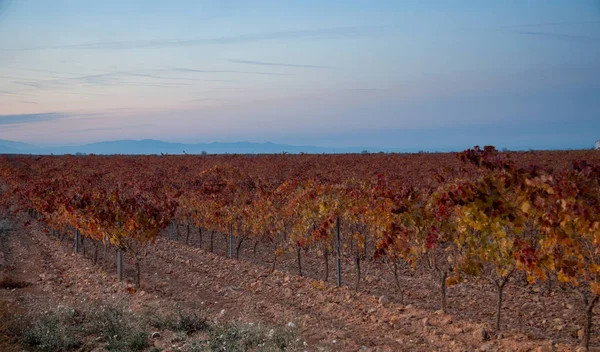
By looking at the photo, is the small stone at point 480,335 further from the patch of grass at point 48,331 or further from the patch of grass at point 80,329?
the patch of grass at point 48,331

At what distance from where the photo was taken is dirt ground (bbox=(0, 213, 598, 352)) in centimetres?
661

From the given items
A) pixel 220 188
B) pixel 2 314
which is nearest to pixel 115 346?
pixel 2 314

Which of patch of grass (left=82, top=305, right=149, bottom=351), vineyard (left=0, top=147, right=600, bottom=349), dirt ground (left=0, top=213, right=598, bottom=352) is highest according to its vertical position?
vineyard (left=0, top=147, right=600, bottom=349)

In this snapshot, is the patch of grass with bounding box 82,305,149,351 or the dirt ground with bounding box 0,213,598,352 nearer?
the patch of grass with bounding box 82,305,149,351

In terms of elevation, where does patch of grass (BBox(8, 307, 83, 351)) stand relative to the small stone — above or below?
below

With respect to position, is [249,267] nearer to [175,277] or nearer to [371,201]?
[175,277]

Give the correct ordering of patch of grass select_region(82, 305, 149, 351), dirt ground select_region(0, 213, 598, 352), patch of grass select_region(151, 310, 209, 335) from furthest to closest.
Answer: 1. patch of grass select_region(151, 310, 209, 335)
2. dirt ground select_region(0, 213, 598, 352)
3. patch of grass select_region(82, 305, 149, 351)

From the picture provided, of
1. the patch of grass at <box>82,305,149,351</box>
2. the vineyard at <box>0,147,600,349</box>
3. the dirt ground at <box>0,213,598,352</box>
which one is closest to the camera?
the vineyard at <box>0,147,600,349</box>

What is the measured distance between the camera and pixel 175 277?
10.9 m

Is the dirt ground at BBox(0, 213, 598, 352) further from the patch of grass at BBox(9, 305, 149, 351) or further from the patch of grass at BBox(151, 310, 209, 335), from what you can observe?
the patch of grass at BBox(151, 310, 209, 335)

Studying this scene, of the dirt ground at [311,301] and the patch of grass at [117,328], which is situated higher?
the patch of grass at [117,328]

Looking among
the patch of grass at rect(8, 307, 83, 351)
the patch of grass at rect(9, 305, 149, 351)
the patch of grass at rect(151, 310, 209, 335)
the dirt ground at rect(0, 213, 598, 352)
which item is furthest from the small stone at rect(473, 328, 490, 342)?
the patch of grass at rect(8, 307, 83, 351)

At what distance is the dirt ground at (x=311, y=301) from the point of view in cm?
661

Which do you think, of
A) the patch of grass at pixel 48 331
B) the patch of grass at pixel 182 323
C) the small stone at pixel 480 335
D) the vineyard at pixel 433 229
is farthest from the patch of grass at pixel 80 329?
the small stone at pixel 480 335
